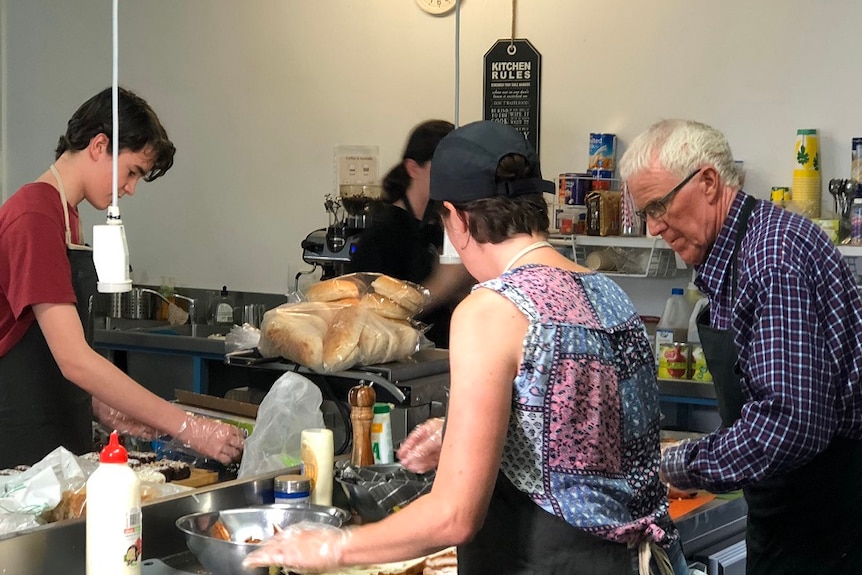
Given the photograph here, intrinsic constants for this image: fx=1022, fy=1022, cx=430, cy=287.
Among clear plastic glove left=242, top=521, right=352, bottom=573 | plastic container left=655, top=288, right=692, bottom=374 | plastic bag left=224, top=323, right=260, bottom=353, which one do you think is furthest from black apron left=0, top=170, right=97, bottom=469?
plastic container left=655, top=288, right=692, bottom=374

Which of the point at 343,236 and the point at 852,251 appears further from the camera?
the point at 343,236

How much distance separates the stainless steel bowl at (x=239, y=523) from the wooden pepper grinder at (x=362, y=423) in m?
0.24

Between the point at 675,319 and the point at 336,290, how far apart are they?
2.12m

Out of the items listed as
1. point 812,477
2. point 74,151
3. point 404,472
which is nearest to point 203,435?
point 404,472

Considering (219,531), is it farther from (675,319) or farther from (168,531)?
(675,319)

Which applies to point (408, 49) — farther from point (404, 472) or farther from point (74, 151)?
point (404, 472)

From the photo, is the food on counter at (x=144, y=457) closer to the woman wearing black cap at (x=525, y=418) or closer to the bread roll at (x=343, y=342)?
the bread roll at (x=343, y=342)

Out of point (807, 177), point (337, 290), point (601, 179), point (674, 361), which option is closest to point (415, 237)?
point (601, 179)

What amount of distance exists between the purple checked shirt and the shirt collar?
0.15 ft

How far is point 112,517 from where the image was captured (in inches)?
64.9

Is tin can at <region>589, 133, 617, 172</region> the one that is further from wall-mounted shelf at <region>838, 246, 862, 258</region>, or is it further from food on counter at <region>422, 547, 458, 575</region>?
food on counter at <region>422, 547, 458, 575</region>

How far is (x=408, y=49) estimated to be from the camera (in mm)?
5441

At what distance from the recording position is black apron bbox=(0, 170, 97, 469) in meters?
2.76

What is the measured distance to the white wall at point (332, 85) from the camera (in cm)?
450
